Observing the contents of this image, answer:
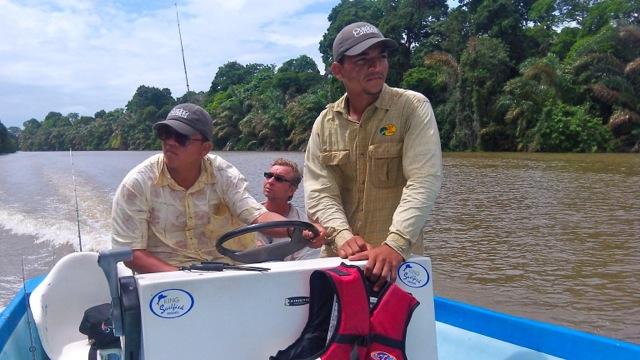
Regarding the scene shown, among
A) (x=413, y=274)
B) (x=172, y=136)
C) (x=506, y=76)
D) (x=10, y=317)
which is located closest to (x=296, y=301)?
(x=413, y=274)

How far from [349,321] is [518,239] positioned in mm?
6872

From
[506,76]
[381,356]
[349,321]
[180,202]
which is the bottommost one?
[381,356]

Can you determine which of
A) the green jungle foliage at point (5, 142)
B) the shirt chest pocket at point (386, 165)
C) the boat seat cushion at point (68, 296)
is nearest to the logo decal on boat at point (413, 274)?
the shirt chest pocket at point (386, 165)

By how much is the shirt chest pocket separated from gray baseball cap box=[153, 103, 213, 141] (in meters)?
0.68

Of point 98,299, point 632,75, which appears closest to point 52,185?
point 98,299

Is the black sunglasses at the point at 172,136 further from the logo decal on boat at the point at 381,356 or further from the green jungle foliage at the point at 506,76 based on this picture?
the green jungle foliage at the point at 506,76

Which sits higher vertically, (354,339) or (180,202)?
(180,202)

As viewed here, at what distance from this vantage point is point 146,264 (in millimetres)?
2312

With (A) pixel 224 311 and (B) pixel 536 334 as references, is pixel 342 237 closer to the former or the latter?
(A) pixel 224 311

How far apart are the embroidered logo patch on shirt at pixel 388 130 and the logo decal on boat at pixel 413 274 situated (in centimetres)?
66

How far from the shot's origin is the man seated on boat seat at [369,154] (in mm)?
2184

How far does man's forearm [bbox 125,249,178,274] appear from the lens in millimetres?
2307

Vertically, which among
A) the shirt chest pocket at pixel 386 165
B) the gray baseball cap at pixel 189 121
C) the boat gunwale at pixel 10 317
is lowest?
the boat gunwale at pixel 10 317

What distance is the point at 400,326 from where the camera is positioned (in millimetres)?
1688
